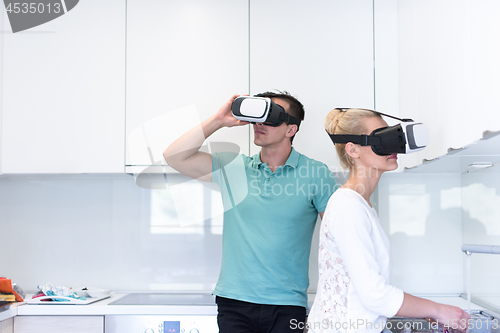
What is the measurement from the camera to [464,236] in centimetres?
191

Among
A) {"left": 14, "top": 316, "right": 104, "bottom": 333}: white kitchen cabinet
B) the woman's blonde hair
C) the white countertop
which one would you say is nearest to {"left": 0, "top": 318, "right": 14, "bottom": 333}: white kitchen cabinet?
the white countertop

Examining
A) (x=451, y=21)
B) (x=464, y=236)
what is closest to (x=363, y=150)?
(x=451, y=21)

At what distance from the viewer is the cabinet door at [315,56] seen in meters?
1.72

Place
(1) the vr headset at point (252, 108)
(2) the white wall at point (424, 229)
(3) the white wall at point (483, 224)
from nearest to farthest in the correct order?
(1) the vr headset at point (252, 108) < (3) the white wall at point (483, 224) < (2) the white wall at point (424, 229)

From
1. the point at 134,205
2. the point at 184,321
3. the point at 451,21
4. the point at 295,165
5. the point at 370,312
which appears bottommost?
the point at 184,321

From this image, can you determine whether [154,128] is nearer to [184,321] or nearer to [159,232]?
[159,232]

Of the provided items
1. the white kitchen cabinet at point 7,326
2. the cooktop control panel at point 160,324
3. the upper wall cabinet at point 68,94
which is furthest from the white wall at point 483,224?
the white kitchen cabinet at point 7,326

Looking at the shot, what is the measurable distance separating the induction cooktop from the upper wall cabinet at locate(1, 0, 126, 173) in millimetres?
534

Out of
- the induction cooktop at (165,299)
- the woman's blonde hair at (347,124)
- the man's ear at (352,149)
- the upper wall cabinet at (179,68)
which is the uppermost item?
the upper wall cabinet at (179,68)

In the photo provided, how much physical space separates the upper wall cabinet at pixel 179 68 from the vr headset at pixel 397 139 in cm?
70

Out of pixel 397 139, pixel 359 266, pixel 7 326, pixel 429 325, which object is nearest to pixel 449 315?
pixel 359 266

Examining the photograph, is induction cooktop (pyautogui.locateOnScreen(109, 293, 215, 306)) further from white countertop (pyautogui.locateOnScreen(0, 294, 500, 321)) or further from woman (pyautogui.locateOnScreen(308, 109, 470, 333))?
woman (pyautogui.locateOnScreen(308, 109, 470, 333))

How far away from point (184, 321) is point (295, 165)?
708mm

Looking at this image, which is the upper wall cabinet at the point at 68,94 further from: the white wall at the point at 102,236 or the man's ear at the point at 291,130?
the man's ear at the point at 291,130
